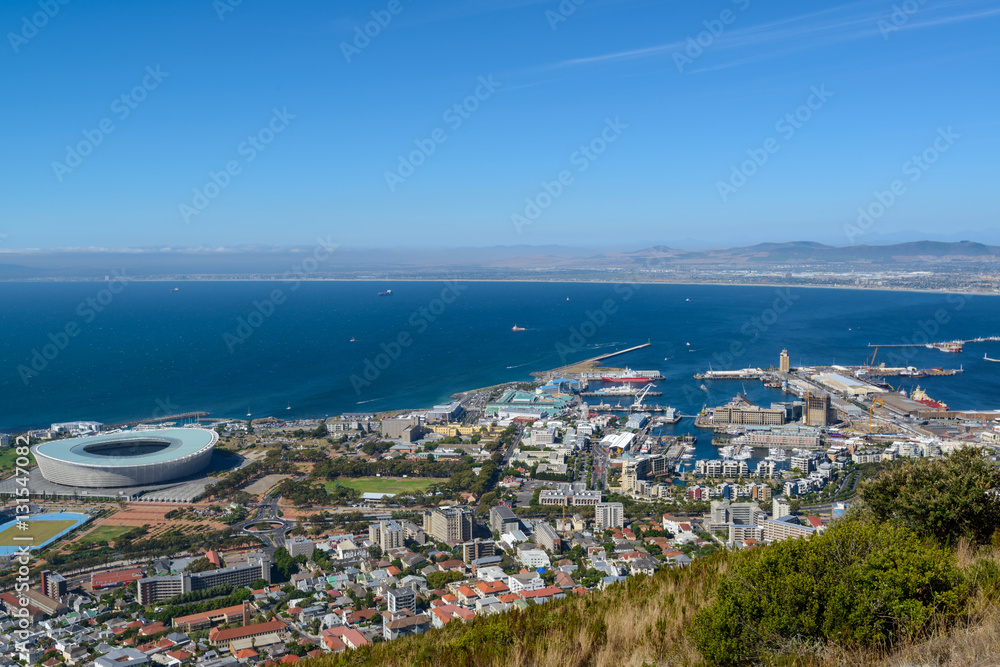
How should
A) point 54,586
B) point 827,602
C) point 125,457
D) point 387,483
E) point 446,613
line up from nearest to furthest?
point 827,602 < point 446,613 < point 54,586 < point 125,457 < point 387,483

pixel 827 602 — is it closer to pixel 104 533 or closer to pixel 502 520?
pixel 502 520

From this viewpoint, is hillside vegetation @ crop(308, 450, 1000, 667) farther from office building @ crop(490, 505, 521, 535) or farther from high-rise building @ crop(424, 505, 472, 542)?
office building @ crop(490, 505, 521, 535)

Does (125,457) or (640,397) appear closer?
(125,457)

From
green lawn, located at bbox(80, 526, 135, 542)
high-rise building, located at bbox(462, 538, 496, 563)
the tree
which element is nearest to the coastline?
high-rise building, located at bbox(462, 538, 496, 563)

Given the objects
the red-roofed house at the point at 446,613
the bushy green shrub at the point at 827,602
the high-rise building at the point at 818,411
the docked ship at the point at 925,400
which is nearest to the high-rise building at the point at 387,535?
the red-roofed house at the point at 446,613

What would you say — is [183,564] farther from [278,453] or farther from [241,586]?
[278,453]

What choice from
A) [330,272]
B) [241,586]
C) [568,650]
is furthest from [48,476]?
[330,272]

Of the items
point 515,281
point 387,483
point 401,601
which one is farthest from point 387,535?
point 515,281
